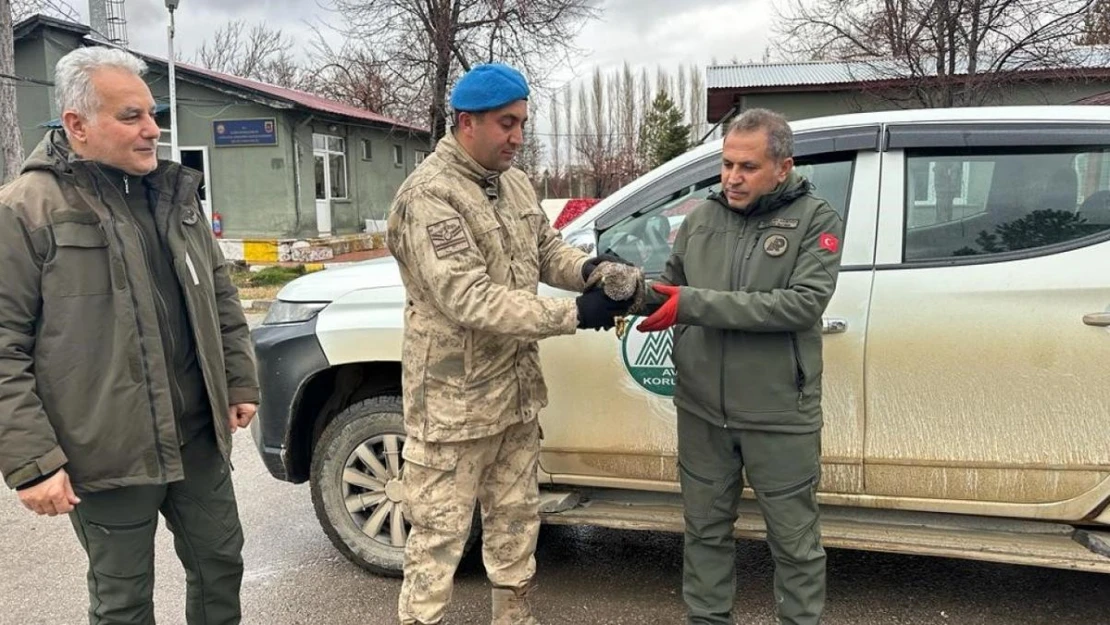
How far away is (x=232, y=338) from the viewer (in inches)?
102

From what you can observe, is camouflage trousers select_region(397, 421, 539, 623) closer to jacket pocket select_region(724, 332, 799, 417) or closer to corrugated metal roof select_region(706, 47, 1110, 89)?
jacket pocket select_region(724, 332, 799, 417)

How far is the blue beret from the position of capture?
2.37 meters

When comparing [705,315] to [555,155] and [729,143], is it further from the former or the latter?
[555,155]

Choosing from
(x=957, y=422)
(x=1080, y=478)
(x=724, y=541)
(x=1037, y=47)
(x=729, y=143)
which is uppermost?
(x=1037, y=47)

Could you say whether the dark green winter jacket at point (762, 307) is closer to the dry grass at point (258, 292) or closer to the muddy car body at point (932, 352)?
the muddy car body at point (932, 352)

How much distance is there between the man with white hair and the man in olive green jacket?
1381 millimetres

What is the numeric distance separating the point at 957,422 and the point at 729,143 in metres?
1.25

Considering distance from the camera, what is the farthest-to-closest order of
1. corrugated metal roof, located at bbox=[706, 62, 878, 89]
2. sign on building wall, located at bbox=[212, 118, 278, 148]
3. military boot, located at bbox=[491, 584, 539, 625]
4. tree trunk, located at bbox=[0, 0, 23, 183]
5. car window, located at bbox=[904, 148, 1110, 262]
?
sign on building wall, located at bbox=[212, 118, 278, 148], corrugated metal roof, located at bbox=[706, 62, 878, 89], tree trunk, located at bbox=[0, 0, 23, 183], military boot, located at bbox=[491, 584, 539, 625], car window, located at bbox=[904, 148, 1110, 262]

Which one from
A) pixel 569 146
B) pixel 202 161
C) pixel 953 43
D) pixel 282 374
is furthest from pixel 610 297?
pixel 569 146

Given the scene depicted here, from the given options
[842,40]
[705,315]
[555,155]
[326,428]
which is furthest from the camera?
[555,155]

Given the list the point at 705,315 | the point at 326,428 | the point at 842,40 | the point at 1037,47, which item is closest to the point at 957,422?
the point at 705,315

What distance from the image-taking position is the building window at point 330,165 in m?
20.1

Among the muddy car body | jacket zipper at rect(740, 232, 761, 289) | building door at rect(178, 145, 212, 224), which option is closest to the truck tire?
the muddy car body

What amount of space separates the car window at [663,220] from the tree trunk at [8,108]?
13078 millimetres
